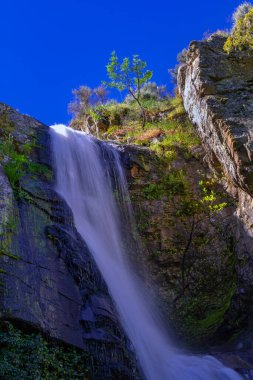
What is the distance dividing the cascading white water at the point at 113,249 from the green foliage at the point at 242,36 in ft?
17.1

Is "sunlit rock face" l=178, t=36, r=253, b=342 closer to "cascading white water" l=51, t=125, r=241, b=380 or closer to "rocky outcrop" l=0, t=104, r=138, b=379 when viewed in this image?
"cascading white water" l=51, t=125, r=241, b=380

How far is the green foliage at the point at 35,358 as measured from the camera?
6.14m

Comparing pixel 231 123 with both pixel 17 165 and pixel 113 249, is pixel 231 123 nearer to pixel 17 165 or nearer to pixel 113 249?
pixel 113 249

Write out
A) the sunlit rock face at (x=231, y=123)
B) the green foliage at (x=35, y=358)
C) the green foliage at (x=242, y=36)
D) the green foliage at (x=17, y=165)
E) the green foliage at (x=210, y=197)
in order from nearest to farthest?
the green foliage at (x=35, y=358), the green foliage at (x=17, y=165), the sunlit rock face at (x=231, y=123), the green foliage at (x=242, y=36), the green foliage at (x=210, y=197)

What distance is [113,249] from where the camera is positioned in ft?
38.5

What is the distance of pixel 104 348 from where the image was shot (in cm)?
704

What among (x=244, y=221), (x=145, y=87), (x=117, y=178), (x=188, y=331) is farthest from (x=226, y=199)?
(x=145, y=87)

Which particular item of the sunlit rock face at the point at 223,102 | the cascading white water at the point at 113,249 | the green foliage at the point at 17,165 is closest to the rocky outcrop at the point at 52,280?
the green foliage at the point at 17,165

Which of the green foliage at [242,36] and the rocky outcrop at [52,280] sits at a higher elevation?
the green foliage at [242,36]

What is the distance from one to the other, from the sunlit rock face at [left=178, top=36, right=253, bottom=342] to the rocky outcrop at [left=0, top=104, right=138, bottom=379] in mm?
4602

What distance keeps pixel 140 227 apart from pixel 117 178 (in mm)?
1901

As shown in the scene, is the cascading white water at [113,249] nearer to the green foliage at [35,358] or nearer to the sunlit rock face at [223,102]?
the green foliage at [35,358]

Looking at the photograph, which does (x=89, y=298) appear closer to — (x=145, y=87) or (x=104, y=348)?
(x=104, y=348)

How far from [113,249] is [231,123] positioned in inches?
192
